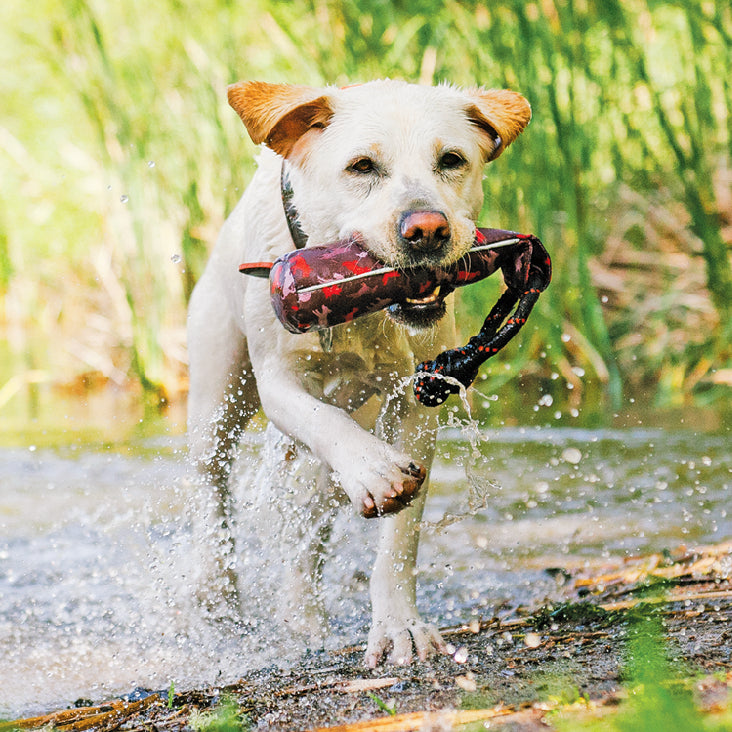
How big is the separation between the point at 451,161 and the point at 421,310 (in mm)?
432

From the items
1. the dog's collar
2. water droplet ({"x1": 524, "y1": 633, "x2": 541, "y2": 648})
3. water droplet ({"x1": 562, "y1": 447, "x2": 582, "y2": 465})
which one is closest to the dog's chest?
the dog's collar

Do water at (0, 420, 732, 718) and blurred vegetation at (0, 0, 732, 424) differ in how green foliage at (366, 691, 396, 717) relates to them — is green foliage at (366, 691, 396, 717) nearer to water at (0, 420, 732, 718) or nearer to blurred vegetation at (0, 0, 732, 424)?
water at (0, 420, 732, 718)

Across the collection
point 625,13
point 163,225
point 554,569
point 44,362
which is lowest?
point 554,569

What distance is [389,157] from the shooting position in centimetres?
263

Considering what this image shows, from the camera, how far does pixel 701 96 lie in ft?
20.4

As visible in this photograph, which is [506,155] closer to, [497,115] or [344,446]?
[497,115]

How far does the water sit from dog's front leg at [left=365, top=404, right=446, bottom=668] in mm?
156

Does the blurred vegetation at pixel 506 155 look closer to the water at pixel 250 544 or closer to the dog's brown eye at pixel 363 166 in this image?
the water at pixel 250 544

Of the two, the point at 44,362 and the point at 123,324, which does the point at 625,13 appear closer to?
the point at 123,324

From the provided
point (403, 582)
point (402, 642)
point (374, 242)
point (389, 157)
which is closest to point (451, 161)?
point (389, 157)

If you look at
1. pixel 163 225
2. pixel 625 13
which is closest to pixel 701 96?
pixel 625 13

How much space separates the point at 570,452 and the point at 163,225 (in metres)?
3.92

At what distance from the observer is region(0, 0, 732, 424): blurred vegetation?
20.6ft

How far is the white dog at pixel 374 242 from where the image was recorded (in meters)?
2.48
